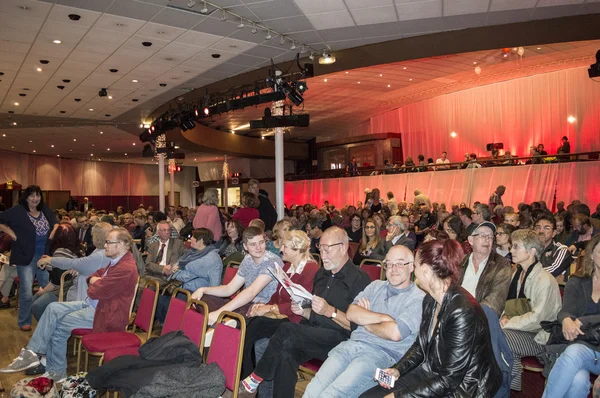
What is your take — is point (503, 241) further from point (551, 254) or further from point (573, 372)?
point (573, 372)

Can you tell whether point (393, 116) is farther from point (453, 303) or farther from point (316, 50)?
point (453, 303)

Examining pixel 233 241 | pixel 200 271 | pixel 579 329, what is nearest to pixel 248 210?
pixel 233 241

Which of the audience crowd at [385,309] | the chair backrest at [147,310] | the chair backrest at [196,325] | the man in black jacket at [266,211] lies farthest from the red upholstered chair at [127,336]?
the man in black jacket at [266,211]

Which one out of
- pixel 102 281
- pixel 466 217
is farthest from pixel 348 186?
pixel 102 281

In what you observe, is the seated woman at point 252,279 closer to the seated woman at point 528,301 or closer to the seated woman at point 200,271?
the seated woman at point 200,271

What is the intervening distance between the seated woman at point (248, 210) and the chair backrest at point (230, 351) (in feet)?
13.9

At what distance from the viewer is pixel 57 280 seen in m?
5.43

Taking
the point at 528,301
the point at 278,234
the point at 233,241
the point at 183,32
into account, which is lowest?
the point at 528,301

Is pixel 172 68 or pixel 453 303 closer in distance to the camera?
pixel 453 303

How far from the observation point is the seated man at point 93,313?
4.05 meters

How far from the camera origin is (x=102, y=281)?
4035 millimetres

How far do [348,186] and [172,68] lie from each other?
938cm

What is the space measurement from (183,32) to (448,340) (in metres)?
7.02

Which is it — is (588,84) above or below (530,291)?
above
